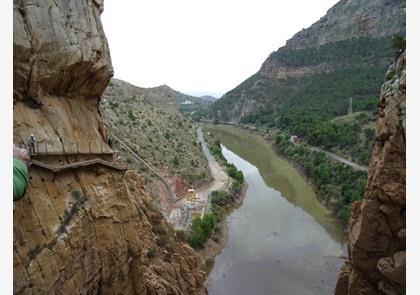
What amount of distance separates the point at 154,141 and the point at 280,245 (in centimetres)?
2539

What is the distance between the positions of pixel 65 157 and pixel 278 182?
174 feet

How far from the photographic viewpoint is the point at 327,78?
122000 mm

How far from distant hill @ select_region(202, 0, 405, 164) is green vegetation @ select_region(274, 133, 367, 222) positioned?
17.7 ft

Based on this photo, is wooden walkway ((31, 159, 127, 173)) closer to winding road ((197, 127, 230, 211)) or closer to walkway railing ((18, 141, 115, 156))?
walkway railing ((18, 141, 115, 156))

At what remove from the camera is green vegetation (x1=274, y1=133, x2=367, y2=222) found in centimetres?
4516

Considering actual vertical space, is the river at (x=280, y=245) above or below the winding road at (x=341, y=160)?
below

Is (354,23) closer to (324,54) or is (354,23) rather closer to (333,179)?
(324,54)

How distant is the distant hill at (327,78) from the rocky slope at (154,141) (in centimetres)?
2401

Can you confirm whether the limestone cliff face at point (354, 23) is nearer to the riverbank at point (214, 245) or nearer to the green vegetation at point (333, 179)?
the green vegetation at point (333, 179)

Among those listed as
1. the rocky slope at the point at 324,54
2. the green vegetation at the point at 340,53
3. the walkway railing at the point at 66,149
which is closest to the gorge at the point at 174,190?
the walkway railing at the point at 66,149

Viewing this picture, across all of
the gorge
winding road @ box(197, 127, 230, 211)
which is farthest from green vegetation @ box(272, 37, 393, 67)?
winding road @ box(197, 127, 230, 211)

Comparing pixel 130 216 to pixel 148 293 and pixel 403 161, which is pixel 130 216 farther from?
pixel 403 161

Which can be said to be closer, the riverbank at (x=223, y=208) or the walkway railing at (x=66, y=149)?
the walkway railing at (x=66, y=149)

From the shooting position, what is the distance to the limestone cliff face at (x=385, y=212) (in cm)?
1680
